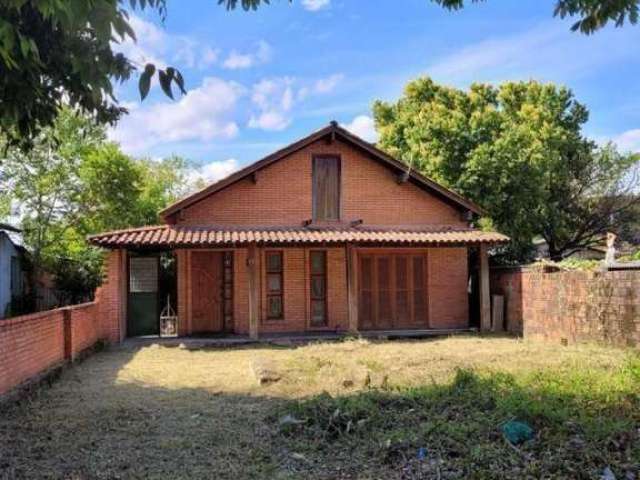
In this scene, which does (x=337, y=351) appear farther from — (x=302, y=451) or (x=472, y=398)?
(x=302, y=451)

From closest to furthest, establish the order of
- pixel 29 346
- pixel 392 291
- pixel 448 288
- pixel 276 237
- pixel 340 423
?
pixel 340 423 < pixel 29 346 < pixel 276 237 < pixel 392 291 < pixel 448 288

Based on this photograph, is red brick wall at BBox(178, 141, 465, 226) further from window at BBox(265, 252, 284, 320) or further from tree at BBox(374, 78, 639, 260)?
tree at BBox(374, 78, 639, 260)

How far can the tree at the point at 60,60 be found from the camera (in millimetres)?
3295

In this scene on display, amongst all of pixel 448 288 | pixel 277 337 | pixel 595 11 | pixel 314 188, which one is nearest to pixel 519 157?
pixel 448 288

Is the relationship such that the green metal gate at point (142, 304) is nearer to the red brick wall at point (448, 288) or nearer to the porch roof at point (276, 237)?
the porch roof at point (276, 237)

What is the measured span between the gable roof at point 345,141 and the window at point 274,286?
8.12 ft

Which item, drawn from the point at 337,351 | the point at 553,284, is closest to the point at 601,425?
the point at 337,351

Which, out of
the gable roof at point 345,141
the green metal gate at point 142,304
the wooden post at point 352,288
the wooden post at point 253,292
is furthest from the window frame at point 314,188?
the green metal gate at point 142,304

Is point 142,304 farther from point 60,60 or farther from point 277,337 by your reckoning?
point 60,60

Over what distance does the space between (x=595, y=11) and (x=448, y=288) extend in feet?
44.7

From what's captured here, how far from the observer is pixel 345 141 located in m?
18.4

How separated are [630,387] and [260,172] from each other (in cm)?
1203

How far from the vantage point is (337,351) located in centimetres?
1373

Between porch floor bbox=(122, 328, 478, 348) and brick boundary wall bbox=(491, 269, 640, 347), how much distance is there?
2283 millimetres
